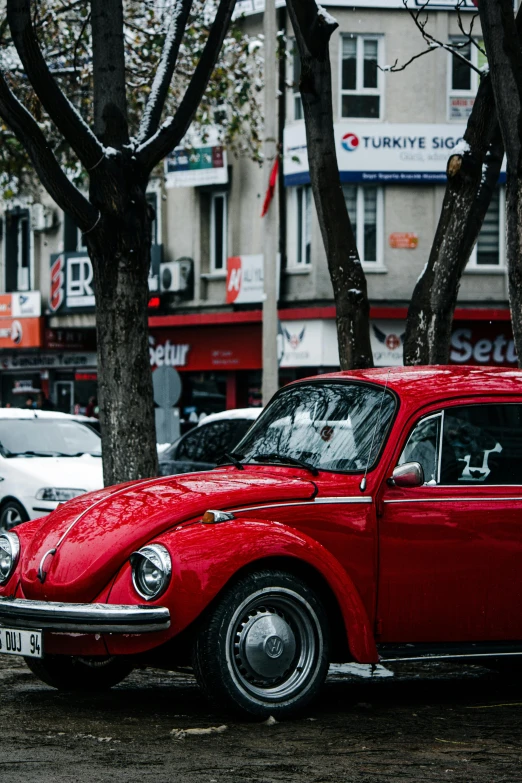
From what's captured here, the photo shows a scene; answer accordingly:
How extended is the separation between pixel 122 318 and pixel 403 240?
60.9ft

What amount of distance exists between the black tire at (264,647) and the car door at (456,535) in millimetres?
444

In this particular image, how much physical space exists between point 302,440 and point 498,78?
380 centimetres

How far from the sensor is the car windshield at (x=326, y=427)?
7.39 m

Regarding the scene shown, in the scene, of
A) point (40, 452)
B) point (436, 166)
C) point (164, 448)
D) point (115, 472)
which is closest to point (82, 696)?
point (115, 472)

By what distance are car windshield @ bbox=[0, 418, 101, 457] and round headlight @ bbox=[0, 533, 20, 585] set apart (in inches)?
309

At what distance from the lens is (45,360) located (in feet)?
127

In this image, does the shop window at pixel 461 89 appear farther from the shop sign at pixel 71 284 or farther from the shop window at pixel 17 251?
the shop window at pixel 17 251

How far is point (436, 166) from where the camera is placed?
29562 millimetres

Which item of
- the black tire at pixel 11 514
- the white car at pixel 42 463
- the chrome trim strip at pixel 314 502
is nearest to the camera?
the chrome trim strip at pixel 314 502

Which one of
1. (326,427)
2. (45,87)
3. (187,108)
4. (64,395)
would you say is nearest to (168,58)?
(187,108)

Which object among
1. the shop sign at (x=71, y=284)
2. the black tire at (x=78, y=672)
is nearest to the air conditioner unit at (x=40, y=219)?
the shop sign at (x=71, y=284)

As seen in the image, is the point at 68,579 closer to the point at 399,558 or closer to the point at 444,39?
the point at 399,558

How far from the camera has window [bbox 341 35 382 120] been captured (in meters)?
29.8

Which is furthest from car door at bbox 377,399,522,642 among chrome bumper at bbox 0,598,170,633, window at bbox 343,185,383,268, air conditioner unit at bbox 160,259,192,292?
air conditioner unit at bbox 160,259,192,292
